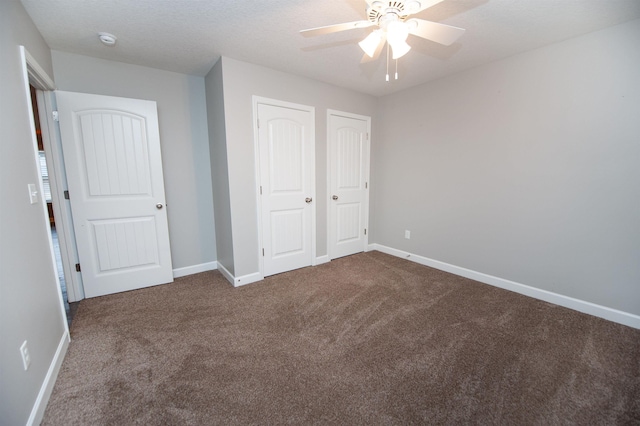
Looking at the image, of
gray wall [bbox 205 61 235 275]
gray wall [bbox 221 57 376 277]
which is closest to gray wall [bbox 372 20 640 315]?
gray wall [bbox 221 57 376 277]

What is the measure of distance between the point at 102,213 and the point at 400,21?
10.5 ft

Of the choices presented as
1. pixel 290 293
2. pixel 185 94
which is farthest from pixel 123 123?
pixel 290 293

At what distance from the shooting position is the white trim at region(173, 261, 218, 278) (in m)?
3.22

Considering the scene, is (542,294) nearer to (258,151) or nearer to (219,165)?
(258,151)

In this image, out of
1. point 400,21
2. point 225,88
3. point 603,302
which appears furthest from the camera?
point 225,88

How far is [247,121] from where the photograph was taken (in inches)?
111

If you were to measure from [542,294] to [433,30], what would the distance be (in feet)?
8.85

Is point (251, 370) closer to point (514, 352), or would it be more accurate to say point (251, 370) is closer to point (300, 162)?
point (514, 352)

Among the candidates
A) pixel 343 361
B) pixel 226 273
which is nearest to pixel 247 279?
pixel 226 273

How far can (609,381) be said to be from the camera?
5.26ft

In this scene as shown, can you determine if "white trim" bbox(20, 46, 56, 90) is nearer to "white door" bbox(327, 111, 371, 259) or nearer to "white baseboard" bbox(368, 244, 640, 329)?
"white door" bbox(327, 111, 371, 259)

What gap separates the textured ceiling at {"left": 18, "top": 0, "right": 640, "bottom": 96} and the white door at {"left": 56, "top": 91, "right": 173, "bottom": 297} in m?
0.57

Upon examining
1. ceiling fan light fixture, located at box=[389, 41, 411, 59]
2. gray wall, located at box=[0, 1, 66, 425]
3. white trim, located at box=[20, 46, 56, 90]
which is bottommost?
gray wall, located at box=[0, 1, 66, 425]

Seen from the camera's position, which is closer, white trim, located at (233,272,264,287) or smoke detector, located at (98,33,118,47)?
smoke detector, located at (98,33,118,47)
